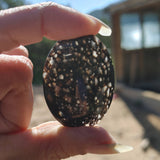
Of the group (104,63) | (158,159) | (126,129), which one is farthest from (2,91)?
(126,129)

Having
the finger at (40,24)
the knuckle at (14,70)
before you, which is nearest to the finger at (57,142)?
the knuckle at (14,70)

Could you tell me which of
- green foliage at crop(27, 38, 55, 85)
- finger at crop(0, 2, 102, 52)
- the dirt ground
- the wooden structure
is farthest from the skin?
the wooden structure

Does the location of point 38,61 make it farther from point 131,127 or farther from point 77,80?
point 131,127

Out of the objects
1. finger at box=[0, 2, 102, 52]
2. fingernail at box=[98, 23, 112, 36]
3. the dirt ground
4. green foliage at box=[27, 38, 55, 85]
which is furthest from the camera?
the dirt ground

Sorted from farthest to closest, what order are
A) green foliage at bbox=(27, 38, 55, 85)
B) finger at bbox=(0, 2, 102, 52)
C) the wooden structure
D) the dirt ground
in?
the wooden structure
the dirt ground
green foliage at bbox=(27, 38, 55, 85)
finger at bbox=(0, 2, 102, 52)

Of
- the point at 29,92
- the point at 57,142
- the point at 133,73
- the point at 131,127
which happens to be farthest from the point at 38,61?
the point at 133,73

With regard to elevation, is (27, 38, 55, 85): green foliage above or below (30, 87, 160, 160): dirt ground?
above

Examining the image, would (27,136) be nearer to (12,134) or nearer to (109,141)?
(12,134)

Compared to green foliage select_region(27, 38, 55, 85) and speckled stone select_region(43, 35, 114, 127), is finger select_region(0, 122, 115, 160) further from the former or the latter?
green foliage select_region(27, 38, 55, 85)
